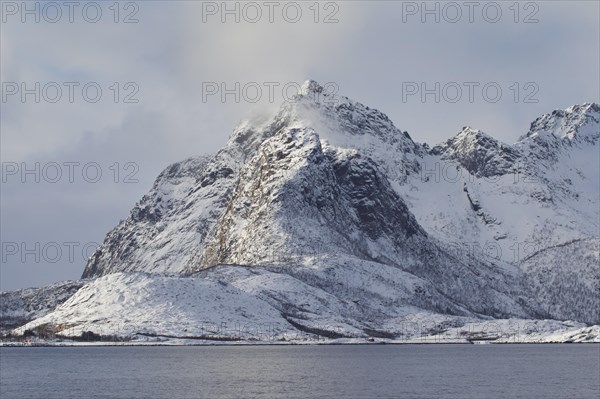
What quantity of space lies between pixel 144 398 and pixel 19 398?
71.9 ft

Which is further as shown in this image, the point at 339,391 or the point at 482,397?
the point at 339,391

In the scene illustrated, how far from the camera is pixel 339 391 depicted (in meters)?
194

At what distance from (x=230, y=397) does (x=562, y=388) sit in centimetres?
6351

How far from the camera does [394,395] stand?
18450cm

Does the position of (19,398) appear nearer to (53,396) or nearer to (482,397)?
(53,396)

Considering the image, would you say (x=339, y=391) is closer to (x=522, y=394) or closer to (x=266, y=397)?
(x=266, y=397)

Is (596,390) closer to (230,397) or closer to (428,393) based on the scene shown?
(428,393)

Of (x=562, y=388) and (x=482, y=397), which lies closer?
(x=482, y=397)

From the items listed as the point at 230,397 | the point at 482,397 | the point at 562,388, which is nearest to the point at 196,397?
the point at 230,397

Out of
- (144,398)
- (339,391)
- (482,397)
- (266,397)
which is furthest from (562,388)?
(144,398)

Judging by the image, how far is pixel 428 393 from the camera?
188 meters

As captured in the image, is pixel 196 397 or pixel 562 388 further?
pixel 562 388

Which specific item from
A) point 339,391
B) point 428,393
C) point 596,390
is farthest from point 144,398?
point 596,390

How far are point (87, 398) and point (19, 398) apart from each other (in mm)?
11907
